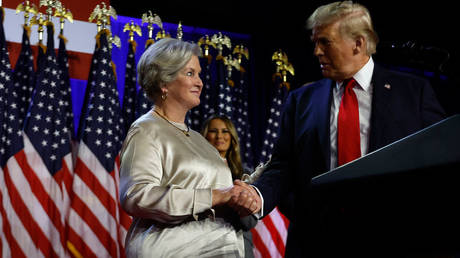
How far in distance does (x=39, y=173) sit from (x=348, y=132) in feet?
11.0

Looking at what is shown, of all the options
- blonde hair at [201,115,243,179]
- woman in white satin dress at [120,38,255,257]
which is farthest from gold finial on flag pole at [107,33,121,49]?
woman in white satin dress at [120,38,255,257]

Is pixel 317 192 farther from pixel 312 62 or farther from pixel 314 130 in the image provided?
pixel 312 62

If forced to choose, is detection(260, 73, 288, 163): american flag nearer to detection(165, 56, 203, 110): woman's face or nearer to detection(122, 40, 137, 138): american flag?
detection(122, 40, 137, 138): american flag

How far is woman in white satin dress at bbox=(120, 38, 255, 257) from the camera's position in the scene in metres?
1.71

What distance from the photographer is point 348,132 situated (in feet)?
5.70

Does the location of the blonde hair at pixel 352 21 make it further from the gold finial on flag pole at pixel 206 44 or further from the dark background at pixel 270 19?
the gold finial on flag pole at pixel 206 44

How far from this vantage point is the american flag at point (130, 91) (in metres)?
5.00

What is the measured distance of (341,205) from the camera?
43.4 inches

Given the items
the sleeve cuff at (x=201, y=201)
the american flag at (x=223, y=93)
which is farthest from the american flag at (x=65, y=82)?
the sleeve cuff at (x=201, y=201)

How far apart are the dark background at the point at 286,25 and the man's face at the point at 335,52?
9.05 feet

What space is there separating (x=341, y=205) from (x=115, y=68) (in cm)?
441

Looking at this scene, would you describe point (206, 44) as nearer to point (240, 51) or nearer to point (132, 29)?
point (240, 51)

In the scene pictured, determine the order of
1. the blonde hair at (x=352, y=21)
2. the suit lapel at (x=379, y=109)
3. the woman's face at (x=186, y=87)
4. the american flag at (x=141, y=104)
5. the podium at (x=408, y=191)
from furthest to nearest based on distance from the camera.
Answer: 1. the american flag at (x=141, y=104)
2. the woman's face at (x=186, y=87)
3. the blonde hair at (x=352, y=21)
4. the suit lapel at (x=379, y=109)
5. the podium at (x=408, y=191)

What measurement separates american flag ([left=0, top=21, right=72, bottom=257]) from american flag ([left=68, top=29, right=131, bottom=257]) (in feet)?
0.44
